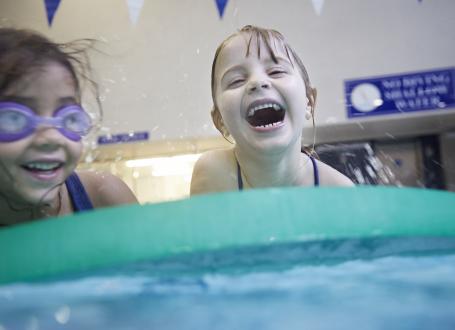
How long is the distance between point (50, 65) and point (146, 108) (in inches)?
16.4

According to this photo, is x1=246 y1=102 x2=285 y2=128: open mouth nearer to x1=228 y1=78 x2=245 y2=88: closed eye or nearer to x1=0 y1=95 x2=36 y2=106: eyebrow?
x1=228 y1=78 x2=245 y2=88: closed eye

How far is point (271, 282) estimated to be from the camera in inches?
19.4

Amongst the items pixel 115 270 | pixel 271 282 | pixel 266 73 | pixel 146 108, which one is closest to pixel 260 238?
pixel 271 282

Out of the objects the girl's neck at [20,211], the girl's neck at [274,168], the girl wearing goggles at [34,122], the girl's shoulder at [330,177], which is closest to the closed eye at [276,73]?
the girl's neck at [274,168]

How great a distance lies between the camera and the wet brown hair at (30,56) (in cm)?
81

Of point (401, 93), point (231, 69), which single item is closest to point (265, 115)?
point (231, 69)

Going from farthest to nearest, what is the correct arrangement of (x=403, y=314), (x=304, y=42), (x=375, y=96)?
(x=375, y=96), (x=304, y=42), (x=403, y=314)

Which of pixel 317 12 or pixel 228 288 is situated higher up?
pixel 317 12

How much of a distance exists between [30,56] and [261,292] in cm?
61

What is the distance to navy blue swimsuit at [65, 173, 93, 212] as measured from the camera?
99 cm

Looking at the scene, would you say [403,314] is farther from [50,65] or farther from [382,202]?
[50,65]

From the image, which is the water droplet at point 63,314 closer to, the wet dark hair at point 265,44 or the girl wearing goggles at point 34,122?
the girl wearing goggles at point 34,122

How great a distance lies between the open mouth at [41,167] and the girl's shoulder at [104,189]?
18cm

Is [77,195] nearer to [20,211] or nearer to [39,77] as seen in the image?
[20,211]
